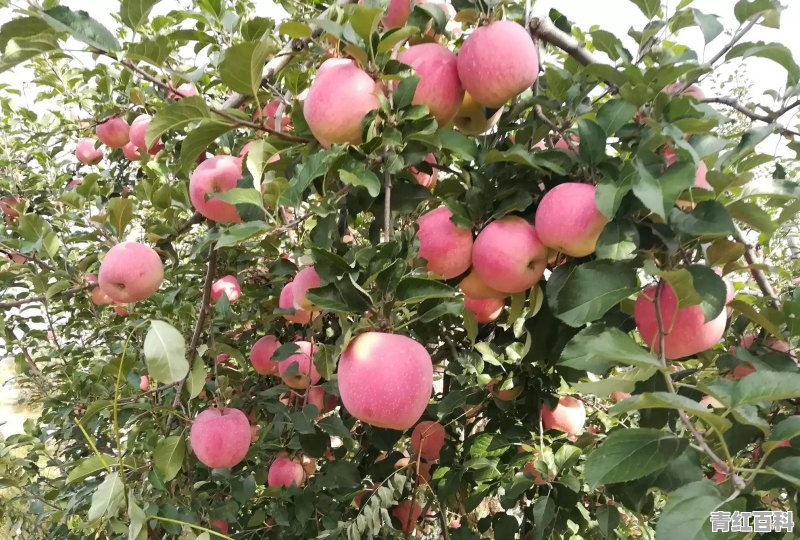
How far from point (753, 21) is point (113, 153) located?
Answer: 7.84 ft

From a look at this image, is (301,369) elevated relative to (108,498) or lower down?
lower down

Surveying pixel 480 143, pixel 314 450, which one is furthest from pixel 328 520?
pixel 480 143

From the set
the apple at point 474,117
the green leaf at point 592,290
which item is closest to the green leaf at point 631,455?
the green leaf at point 592,290

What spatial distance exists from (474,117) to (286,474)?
1.13 metres

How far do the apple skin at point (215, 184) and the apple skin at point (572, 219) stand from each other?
2.00 feet

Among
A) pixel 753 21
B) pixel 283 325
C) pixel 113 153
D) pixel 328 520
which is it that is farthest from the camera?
pixel 113 153

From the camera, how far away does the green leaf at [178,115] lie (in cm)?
83

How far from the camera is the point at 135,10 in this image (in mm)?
903

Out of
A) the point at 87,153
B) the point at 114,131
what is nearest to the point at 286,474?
the point at 114,131

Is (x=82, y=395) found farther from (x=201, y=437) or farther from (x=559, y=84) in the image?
(x=559, y=84)

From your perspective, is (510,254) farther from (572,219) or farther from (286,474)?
(286,474)

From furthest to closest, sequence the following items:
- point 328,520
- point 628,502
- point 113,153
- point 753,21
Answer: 1. point 113,153
2. point 328,520
3. point 628,502
4. point 753,21

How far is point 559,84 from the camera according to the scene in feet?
3.07

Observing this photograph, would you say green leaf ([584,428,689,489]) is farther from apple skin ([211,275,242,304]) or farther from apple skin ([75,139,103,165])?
apple skin ([75,139,103,165])
